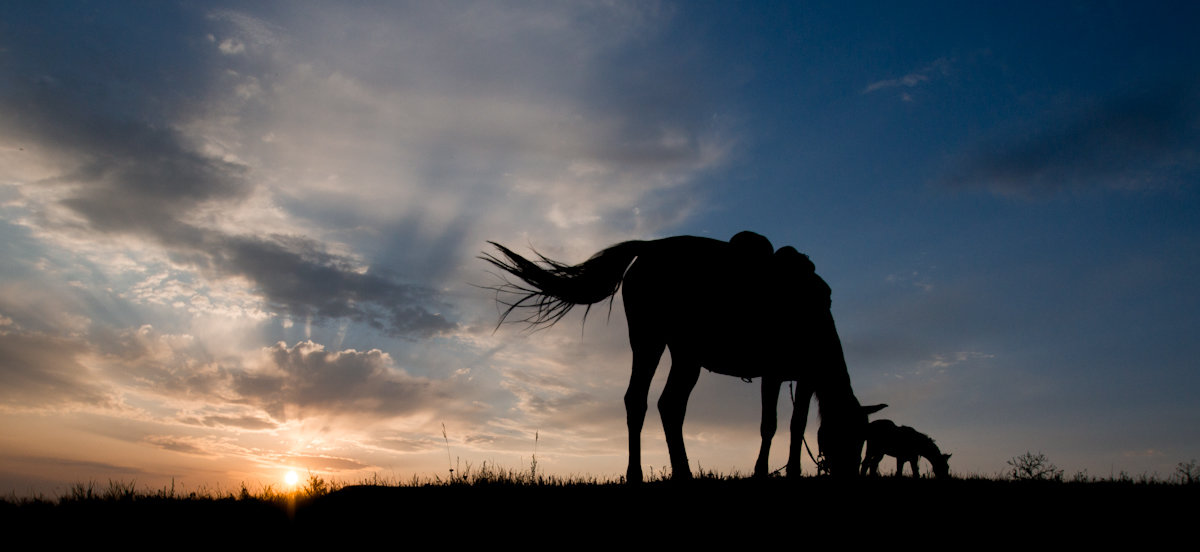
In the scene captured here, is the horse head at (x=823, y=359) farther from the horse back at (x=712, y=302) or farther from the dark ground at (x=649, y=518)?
the dark ground at (x=649, y=518)

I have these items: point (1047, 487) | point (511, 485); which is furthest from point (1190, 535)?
point (511, 485)

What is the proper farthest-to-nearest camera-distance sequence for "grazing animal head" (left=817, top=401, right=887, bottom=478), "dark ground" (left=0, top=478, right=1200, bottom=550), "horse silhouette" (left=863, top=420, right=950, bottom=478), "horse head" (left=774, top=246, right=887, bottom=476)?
"horse silhouette" (left=863, top=420, right=950, bottom=478) → "horse head" (left=774, top=246, right=887, bottom=476) → "grazing animal head" (left=817, top=401, right=887, bottom=478) → "dark ground" (left=0, top=478, right=1200, bottom=550)

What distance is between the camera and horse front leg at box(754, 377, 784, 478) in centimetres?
830

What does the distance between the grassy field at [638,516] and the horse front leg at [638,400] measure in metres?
0.84

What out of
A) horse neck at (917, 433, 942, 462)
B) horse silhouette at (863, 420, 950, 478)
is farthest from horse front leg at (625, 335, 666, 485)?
horse neck at (917, 433, 942, 462)

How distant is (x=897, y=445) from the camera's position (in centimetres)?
1477

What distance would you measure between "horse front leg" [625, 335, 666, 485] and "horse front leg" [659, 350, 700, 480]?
0.26m

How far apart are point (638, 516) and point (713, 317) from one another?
320cm

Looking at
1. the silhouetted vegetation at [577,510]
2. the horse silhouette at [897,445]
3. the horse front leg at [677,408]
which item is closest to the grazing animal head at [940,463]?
the horse silhouette at [897,445]

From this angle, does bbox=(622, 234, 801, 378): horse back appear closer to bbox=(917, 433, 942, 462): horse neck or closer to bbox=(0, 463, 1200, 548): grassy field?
bbox=(0, 463, 1200, 548): grassy field

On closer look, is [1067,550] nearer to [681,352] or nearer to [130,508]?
[681,352]

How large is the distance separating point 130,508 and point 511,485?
12.1 ft

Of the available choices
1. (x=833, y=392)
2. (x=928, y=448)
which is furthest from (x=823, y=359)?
(x=928, y=448)

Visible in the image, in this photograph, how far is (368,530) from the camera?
522 centimetres
